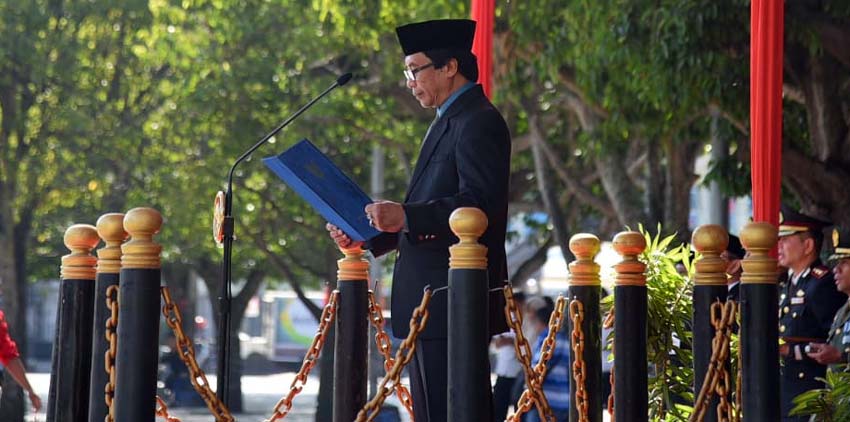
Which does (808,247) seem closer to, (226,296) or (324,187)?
(226,296)

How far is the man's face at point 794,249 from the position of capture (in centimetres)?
912

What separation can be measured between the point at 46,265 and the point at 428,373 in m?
30.7

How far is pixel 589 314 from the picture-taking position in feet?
20.8

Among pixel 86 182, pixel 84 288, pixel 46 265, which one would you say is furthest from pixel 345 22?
pixel 46 265

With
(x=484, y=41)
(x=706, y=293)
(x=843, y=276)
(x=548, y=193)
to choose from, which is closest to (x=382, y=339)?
(x=706, y=293)

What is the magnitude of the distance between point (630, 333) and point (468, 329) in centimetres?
66

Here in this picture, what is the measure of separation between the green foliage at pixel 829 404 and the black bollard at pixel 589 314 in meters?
0.84

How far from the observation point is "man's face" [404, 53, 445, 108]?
6324 mm

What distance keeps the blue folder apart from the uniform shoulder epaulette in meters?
3.73

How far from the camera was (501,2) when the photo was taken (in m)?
17.3

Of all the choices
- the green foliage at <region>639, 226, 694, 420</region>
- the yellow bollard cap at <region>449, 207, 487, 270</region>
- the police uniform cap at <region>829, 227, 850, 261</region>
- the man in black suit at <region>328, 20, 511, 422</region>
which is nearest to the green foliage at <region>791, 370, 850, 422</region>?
the green foliage at <region>639, 226, 694, 420</region>

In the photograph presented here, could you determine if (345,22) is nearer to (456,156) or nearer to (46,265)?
(456,156)

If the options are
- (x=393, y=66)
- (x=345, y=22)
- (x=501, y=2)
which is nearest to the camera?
(x=501, y=2)

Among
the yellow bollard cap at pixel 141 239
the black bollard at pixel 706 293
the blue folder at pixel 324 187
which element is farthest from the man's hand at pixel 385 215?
the black bollard at pixel 706 293
